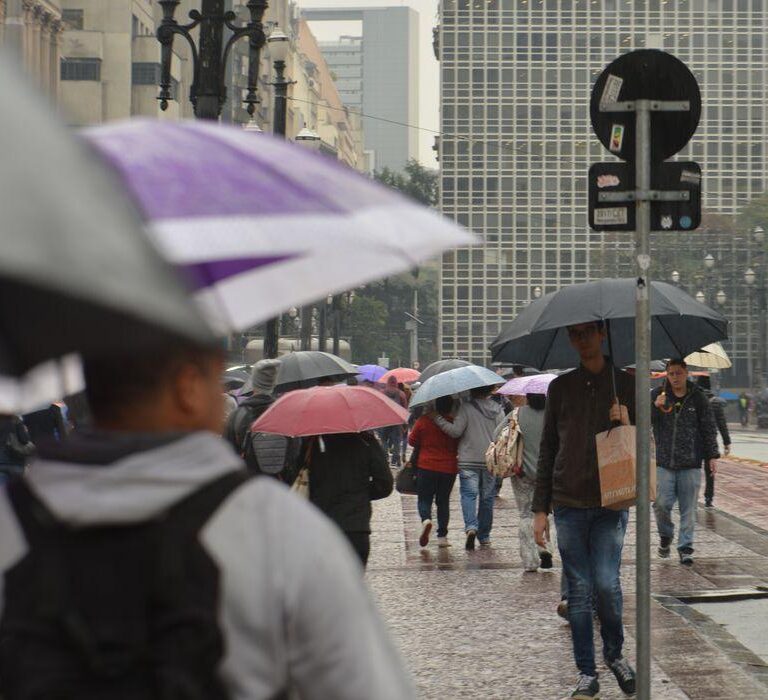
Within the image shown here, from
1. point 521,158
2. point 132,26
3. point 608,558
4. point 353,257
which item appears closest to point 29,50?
point 132,26

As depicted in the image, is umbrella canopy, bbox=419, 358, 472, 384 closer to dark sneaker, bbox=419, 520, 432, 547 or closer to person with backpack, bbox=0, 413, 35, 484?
dark sneaker, bbox=419, 520, 432, 547

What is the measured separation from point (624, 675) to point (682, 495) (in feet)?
19.7

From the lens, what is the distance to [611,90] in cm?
643

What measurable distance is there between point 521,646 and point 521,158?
5886 inches

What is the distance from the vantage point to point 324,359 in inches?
472

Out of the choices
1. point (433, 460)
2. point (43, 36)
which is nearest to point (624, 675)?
point (433, 460)

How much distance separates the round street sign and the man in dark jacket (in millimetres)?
6789

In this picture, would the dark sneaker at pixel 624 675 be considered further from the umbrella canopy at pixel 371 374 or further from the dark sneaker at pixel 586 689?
the umbrella canopy at pixel 371 374

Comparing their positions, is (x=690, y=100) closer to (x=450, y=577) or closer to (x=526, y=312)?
(x=526, y=312)

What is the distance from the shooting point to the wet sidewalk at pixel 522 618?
8070 mm

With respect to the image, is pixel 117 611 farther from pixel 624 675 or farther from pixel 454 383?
pixel 454 383

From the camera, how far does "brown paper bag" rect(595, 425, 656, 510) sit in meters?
7.30

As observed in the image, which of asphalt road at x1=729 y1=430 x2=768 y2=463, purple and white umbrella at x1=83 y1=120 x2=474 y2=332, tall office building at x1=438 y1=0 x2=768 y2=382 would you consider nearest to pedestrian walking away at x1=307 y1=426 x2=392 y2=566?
purple and white umbrella at x1=83 y1=120 x2=474 y2=332

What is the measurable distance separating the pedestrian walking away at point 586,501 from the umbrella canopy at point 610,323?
0.29m
